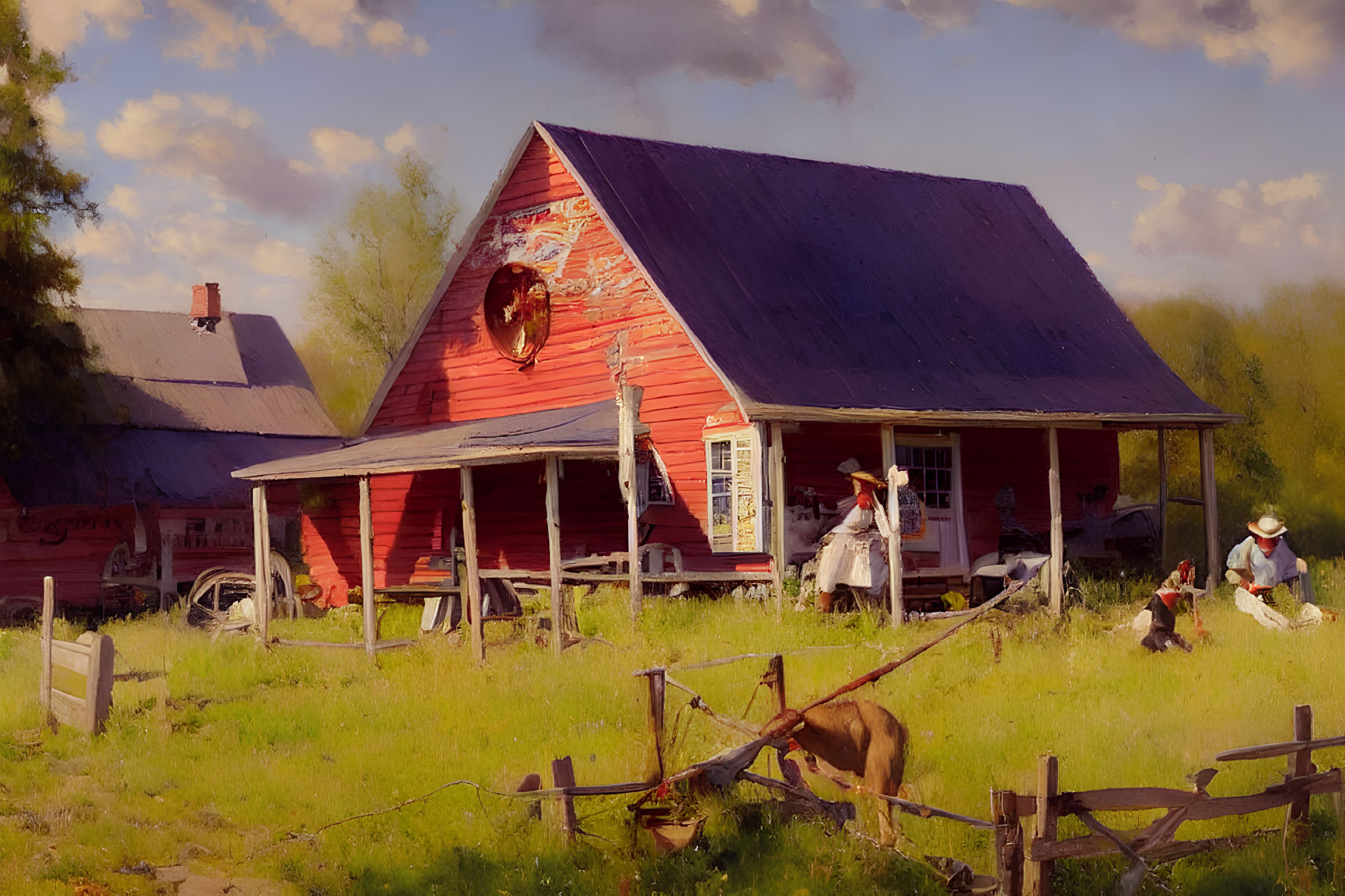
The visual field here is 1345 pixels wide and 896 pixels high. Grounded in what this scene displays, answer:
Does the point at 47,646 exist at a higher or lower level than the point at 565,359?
lower

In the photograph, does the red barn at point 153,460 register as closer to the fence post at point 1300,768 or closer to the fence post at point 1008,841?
the fence post at point 1008,841

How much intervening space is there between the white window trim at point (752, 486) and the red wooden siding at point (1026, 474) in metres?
4.22

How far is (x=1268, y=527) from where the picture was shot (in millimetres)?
17734

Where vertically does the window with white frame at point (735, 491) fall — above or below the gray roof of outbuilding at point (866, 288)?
below

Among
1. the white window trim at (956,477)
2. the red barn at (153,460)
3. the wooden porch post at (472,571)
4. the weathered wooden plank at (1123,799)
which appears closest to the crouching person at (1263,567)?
the white window trim at (956,477)

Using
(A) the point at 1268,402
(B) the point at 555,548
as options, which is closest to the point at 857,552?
(B) the point at 555,548

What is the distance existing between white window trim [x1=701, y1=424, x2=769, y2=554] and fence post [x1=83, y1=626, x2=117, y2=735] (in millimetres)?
8420

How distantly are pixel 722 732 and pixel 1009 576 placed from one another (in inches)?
355

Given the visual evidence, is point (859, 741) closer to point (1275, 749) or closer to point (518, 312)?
point (1275, 749)

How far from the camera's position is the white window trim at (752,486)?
1880cm

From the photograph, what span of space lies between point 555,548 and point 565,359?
587cm

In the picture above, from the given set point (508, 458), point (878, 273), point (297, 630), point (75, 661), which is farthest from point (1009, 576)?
point (75, 661)

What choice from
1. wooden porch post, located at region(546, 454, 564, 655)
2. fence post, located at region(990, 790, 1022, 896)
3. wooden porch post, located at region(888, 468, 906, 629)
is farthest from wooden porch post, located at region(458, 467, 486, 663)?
fence post, located at region(990, 790, 1022, 896)

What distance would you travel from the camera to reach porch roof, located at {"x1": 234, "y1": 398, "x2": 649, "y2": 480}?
17.4 m
